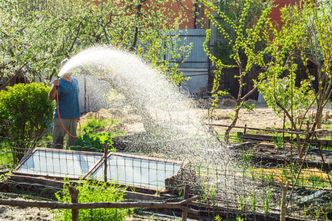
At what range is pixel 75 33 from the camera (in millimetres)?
10531

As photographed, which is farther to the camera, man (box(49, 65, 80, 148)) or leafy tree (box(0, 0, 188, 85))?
man (box(49, 65, 80, 148))

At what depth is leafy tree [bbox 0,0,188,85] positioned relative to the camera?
8.55 meters

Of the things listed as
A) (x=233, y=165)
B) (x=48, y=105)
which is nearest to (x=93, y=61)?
(x=48, y=105)

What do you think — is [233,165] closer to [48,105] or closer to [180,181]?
[180,181]

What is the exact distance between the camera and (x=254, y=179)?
25.1 ft

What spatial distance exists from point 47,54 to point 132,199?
337cm

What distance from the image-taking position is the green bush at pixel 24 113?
372 inches

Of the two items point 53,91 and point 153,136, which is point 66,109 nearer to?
point 53,91

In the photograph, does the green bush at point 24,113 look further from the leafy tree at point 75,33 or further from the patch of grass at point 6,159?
the leafy tree at point 75,33

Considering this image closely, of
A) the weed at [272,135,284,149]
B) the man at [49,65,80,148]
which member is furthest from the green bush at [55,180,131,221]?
the weed at [272,135,284,149]

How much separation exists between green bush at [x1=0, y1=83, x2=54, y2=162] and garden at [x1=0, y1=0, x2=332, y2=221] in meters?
0.02

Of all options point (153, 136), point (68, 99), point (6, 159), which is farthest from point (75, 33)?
point (6, 159)

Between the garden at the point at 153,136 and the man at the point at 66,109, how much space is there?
18 centimetres

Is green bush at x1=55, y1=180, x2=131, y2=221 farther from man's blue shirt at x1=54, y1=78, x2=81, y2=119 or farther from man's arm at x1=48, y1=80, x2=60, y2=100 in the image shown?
man's blue shirt at x1=54, y1=78, x2=81, y2=119
